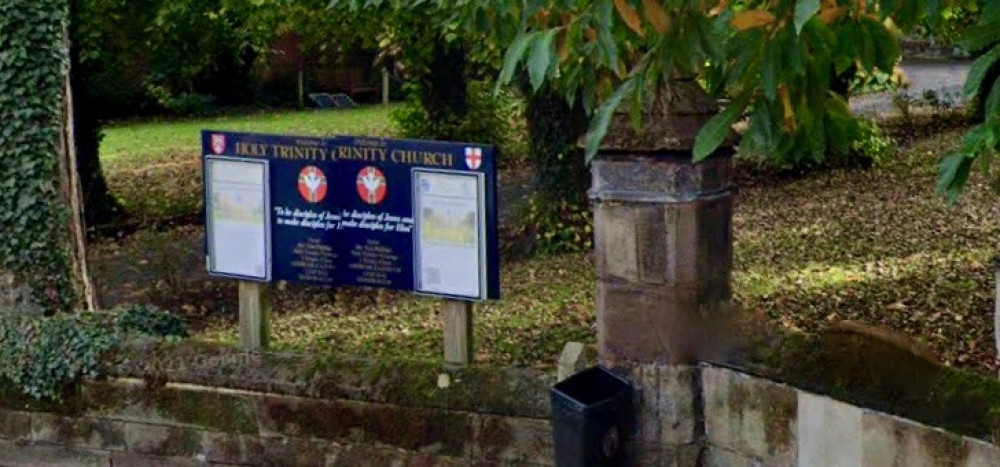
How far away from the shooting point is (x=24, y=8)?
322 inches

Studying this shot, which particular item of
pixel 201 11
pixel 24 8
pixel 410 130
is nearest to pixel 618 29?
pixel 24 8

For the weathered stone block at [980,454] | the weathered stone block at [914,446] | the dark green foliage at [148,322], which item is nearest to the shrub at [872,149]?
the dark green foliage at [148,322]

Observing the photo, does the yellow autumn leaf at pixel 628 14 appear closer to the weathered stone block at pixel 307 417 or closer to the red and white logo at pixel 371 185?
the red and white logo at pixel 371 185

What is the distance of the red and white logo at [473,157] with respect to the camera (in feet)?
21.1

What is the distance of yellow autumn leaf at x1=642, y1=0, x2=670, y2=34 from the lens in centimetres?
424

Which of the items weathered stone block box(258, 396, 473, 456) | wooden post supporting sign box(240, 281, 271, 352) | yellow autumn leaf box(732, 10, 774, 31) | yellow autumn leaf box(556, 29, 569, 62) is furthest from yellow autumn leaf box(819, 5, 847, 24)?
wooden post supporting sign box(240, 281, 271, 352)

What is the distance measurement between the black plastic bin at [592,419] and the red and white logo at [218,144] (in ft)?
7.41

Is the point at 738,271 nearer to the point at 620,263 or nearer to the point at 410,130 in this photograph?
the point at 620,263

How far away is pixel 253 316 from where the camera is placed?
7.28 metres

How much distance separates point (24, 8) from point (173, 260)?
7.83m

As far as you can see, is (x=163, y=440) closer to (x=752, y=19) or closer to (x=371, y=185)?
(x=371, y=185)

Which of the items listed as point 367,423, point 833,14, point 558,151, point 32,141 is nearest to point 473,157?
point 367,423

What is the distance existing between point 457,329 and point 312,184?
101cm

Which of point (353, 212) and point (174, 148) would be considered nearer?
point (353, 212)
